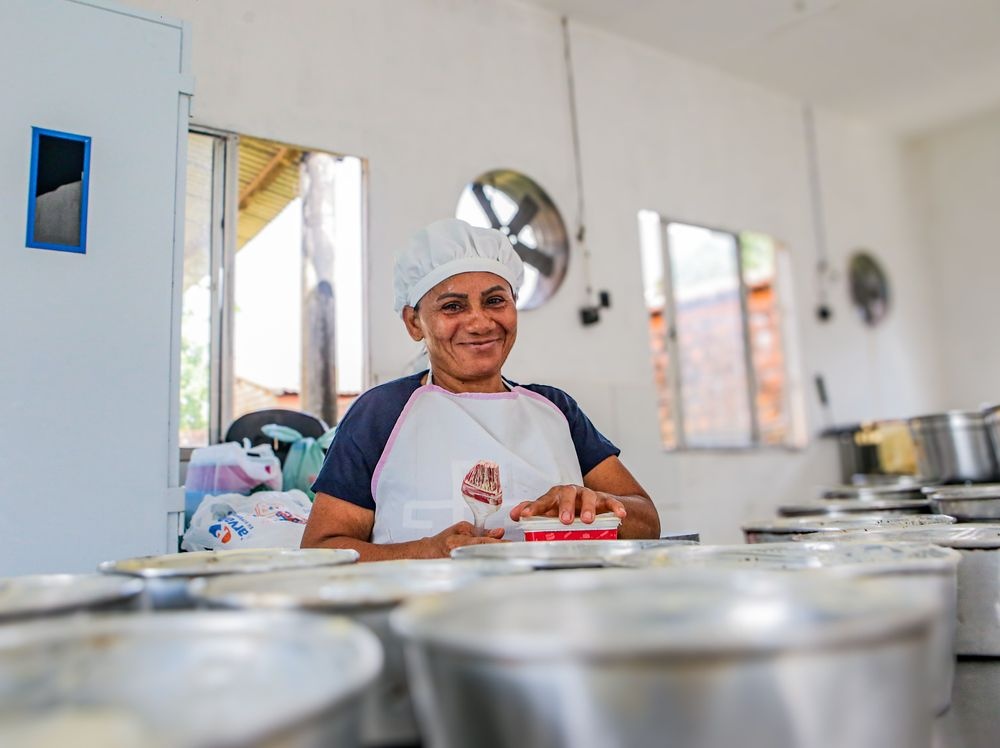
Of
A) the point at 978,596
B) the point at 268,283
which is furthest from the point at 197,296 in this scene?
the point at 978,596

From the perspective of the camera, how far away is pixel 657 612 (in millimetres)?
491

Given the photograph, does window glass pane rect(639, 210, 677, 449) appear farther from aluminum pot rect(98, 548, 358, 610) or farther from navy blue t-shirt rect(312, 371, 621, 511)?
aluminum pot rect(98, 548, 358, 610)

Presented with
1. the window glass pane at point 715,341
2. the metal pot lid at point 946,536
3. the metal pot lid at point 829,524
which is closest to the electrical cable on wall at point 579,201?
the window glass pane at point 715,341

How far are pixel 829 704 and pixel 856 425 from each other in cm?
546

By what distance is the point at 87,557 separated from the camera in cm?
179

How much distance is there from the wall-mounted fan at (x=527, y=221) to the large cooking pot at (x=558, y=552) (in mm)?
2919

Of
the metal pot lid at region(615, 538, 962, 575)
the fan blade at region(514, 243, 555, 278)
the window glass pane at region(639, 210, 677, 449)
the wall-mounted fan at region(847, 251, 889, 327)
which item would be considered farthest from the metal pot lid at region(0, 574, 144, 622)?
the wall-mounted fan at region(847, 251, 889, 327)

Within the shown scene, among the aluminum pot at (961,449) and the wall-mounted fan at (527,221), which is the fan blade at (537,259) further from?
the aluminum pot at (961,449)

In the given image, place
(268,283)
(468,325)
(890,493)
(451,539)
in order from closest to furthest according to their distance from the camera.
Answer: (451,539)
(468,325)
(890,493)
(268,283)

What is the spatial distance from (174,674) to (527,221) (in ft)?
12.2

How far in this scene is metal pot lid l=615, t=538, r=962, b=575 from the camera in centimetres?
74

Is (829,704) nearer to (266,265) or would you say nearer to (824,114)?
(266,265)

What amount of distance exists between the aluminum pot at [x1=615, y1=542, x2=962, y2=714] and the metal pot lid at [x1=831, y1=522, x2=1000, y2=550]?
48mm

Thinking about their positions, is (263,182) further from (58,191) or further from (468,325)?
(468,325)
